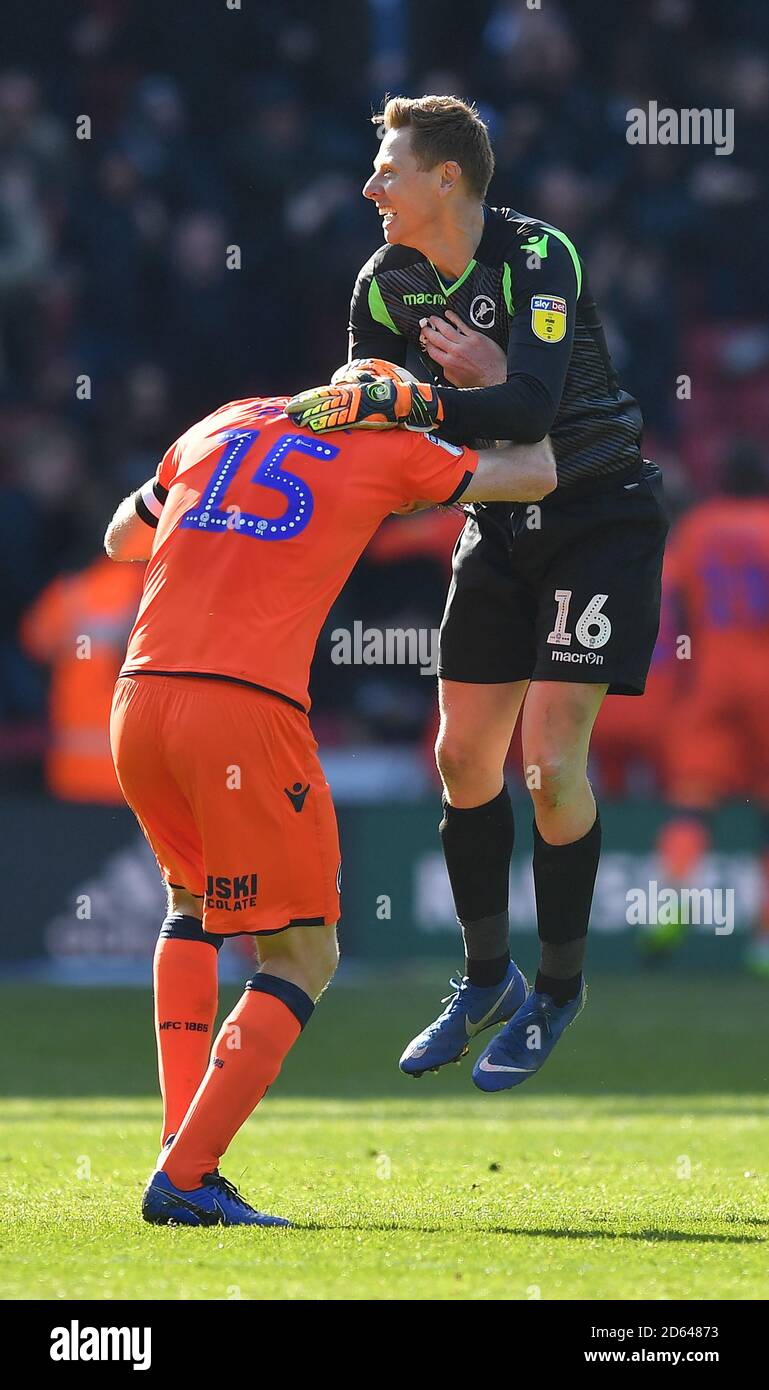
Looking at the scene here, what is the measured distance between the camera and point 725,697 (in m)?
11.7

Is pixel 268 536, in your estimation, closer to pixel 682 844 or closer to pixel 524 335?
pixel 524 335

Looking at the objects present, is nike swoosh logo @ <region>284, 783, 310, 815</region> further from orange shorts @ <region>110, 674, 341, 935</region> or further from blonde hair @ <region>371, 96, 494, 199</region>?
blonde hair @ <region>371, 96, 494, 199</region>

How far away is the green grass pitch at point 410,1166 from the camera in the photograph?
12.3ft

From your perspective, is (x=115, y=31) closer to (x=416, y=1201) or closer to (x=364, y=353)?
(x=364, y=353)

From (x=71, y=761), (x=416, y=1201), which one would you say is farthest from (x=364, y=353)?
(x=71, y=761)

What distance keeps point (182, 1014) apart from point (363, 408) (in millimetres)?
1440

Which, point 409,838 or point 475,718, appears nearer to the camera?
point 475,718

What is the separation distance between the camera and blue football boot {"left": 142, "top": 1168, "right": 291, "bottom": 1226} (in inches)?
169

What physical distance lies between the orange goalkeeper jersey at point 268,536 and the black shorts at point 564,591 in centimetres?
74

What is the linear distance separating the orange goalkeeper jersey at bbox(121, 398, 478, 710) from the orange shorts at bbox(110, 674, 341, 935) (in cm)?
6

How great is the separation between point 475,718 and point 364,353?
99 centimetres

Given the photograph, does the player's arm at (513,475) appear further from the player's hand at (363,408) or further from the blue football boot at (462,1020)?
the blue football boot at (462,1020)

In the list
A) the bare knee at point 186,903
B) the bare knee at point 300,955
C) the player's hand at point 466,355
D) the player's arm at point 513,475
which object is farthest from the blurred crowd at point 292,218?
the bare knee at point 300,955

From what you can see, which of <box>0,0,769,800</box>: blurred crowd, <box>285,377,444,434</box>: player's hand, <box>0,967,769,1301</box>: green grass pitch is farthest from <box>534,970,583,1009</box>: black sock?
<box>0,0,769,800</box>: blurred crowd
